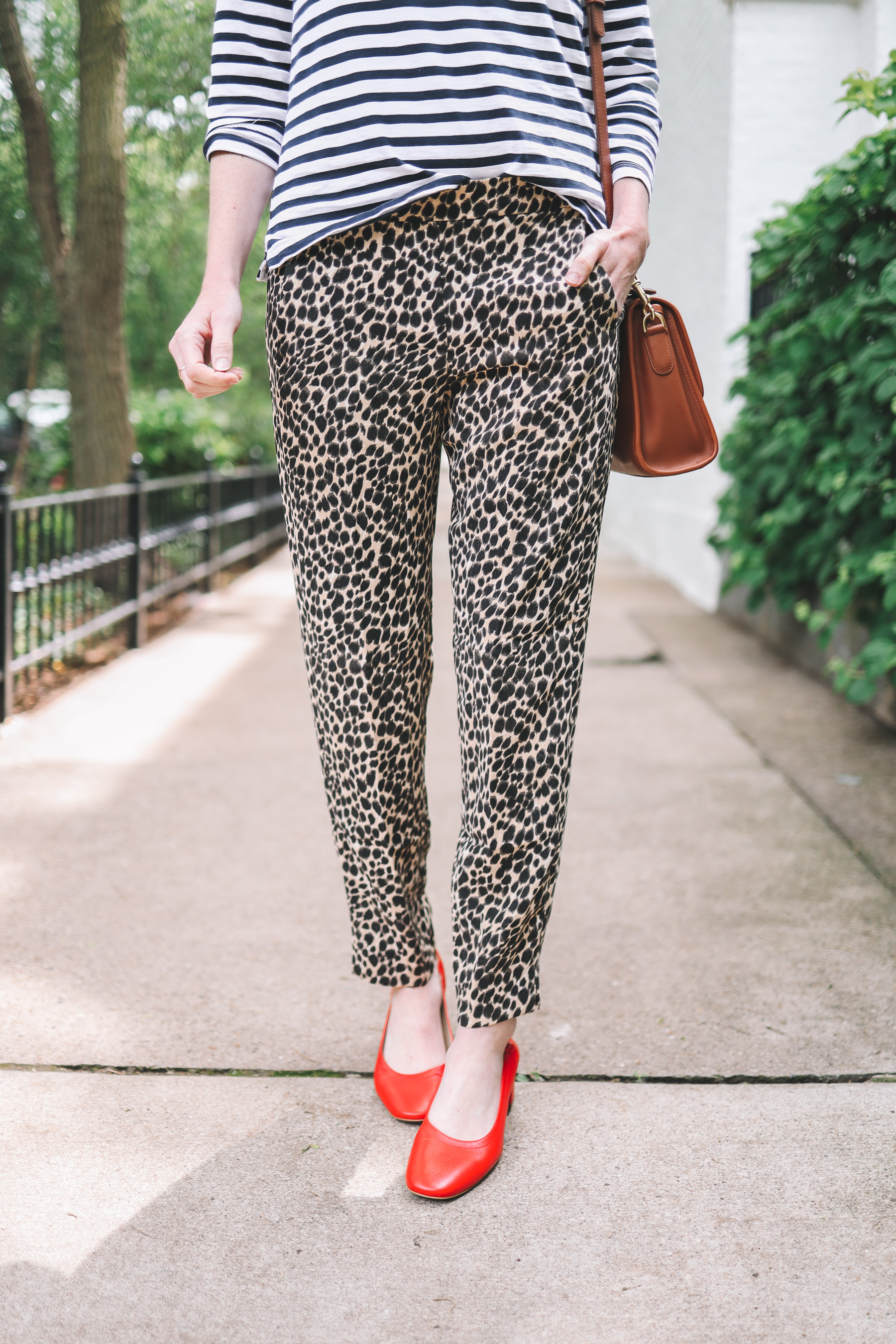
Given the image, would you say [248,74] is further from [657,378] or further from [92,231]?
[92,231]

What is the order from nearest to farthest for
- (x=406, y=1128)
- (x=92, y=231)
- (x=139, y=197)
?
(x=406, y=1128) < (x=139, y=197) < (x=92, y=231)

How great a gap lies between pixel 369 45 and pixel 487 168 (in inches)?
8.7

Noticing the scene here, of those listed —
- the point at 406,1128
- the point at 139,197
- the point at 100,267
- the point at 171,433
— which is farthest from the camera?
the point at 171,433

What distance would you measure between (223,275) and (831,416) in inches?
119

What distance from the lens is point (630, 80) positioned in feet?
5.41

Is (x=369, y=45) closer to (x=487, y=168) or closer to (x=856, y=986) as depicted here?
(x=487, y=168)

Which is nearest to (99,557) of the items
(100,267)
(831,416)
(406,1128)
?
(100,267)

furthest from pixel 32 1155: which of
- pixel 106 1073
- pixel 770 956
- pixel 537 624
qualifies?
pixel 770 956

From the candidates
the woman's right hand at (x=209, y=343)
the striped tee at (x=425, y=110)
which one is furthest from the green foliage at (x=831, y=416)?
the woman's right hand at (x=209, y=343)

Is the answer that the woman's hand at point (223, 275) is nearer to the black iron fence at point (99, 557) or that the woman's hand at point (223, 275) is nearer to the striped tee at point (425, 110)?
the striped tee at point (425, 110)

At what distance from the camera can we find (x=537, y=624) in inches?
62.5

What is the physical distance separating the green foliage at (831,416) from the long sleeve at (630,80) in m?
1.54

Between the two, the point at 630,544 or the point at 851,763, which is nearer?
the point at 851,763

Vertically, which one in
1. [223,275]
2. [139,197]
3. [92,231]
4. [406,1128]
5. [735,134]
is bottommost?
[406,1128]
